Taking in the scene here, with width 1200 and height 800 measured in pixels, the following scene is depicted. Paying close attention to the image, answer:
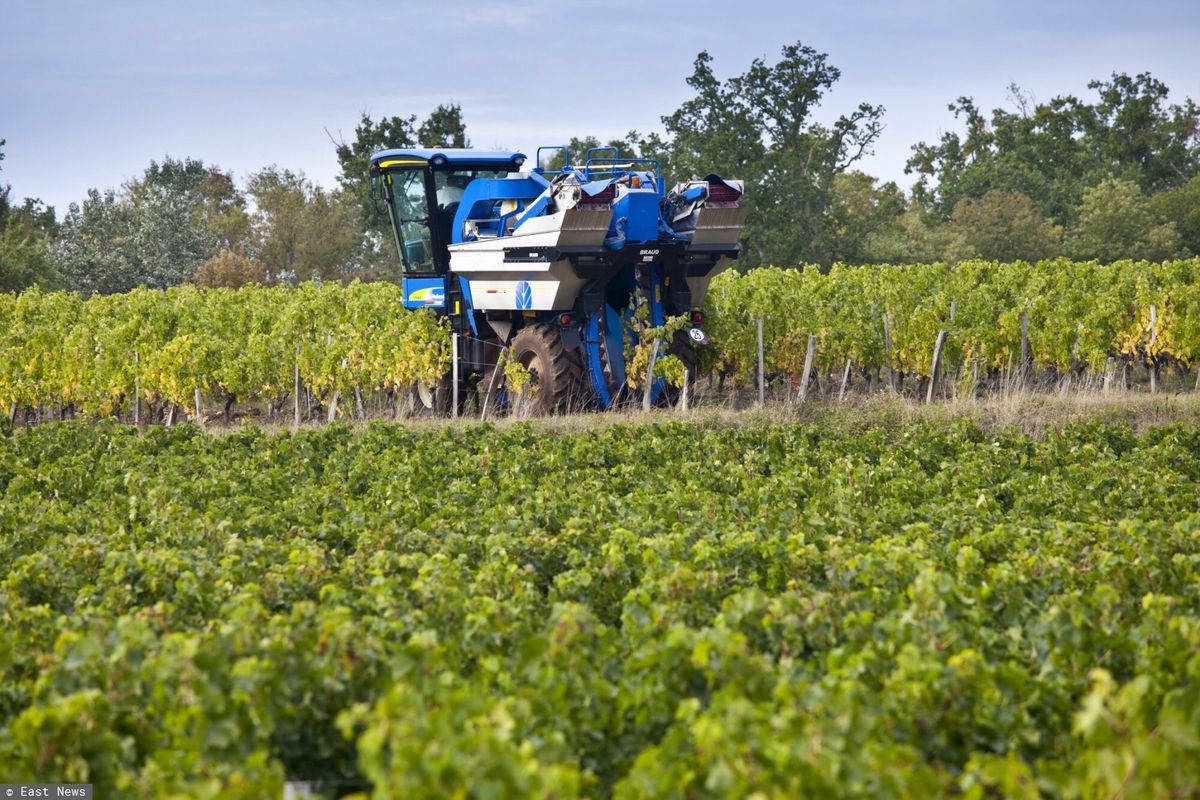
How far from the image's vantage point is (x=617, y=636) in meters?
5.85

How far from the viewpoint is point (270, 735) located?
4.89m

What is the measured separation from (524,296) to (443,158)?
2.28 m

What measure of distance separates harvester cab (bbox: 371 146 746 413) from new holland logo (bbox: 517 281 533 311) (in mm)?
18

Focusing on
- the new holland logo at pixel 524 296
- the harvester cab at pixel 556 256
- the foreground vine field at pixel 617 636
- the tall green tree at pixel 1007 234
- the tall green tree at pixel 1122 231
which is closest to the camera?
the foreground vine field at pixel 617 636

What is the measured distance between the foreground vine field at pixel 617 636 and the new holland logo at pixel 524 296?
479 cm

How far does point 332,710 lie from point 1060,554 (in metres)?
3.90

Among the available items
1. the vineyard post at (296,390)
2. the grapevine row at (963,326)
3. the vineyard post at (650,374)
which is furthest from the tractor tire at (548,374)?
the vineyard post at (296,390)

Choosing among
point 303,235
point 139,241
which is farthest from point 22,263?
point 303,235

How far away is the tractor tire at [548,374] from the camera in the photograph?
48.1ft

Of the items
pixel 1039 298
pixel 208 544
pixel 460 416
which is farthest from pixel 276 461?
pixel 1039 298
